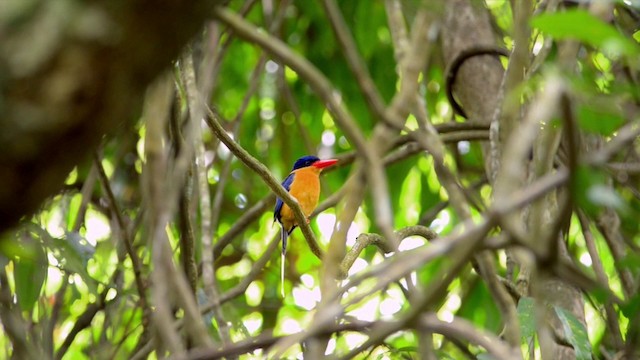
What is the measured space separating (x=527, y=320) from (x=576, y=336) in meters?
0.20

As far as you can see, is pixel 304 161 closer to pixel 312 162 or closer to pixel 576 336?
pixel 312 162

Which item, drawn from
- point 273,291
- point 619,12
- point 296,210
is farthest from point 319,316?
point 273,291

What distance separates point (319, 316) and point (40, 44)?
0.50 metres

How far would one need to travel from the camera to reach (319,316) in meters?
1.23

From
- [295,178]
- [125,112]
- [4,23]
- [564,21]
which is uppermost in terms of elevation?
[295,178]

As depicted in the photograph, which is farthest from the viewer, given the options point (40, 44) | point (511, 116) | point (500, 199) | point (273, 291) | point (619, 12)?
point (273, 291)

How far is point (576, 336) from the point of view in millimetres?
2627

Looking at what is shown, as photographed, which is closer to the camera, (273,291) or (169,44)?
(169,44)

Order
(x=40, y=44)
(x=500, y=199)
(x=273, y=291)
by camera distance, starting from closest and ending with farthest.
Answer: (x=40, y=44) < (x=500, y=199) < (x=273, y=291)

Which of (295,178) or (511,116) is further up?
(295,178)

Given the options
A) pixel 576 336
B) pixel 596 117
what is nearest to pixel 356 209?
pixel 596 117

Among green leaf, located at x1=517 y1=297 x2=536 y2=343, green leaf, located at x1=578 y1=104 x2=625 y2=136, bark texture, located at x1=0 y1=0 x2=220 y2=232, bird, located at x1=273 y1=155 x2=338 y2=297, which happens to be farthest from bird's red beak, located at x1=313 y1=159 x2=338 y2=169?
bark texture, located at x1=0 y1=0 x2=220 y2=232

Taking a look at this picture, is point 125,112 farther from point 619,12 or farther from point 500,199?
A: point 619,12

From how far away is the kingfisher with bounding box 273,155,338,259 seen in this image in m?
5.32
